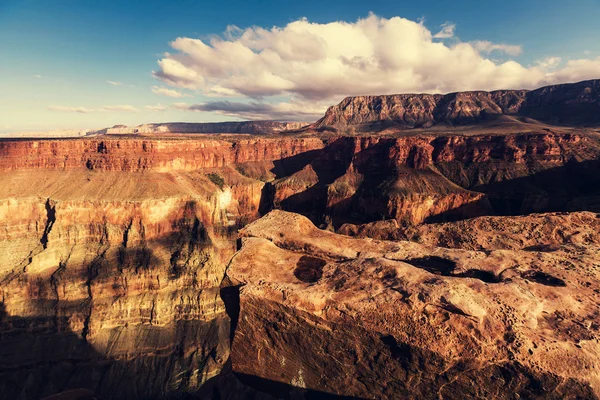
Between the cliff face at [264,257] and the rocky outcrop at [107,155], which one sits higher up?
the rocky outcrop at [107,155]

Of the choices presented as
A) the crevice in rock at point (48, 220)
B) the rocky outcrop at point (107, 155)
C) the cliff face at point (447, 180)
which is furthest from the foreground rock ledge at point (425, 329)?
the rocky outcrop at point (107, 155)

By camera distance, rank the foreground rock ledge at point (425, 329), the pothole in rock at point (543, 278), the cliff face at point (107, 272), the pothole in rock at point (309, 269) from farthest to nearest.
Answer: the cliff face at point (107, 272) < the pothole in rock at point (309, 269) < the pothole in rock at point (543, 278) < the foreground rock ledge at point (425, 329)

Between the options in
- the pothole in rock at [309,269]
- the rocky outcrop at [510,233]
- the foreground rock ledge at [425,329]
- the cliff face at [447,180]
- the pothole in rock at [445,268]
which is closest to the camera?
the foreground rock ledge at [425,329]

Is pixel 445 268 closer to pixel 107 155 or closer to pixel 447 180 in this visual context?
pixel 447 180

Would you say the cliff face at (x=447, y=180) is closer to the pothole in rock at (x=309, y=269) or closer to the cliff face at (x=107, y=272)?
the cliff face at (x=107, y=272)

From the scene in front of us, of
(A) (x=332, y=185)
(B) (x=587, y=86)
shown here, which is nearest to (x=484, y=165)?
(A) (x=332, y=185)

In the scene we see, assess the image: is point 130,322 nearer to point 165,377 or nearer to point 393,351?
point 165,377
